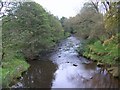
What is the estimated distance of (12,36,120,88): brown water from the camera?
18.0 m

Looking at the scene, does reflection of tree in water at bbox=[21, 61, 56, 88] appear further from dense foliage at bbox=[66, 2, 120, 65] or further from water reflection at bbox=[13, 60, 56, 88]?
dense foliage at bbox=[66, 2, 120, 65]

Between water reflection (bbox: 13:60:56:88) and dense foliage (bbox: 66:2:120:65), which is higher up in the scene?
dense foliage (bbox: 66:2:120:65)

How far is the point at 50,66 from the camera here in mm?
25656

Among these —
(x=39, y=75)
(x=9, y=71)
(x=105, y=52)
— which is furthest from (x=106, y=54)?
(x=9, y=71)

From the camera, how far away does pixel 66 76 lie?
20.9 m

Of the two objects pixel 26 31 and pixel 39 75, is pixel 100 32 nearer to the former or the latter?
pixel 26 31

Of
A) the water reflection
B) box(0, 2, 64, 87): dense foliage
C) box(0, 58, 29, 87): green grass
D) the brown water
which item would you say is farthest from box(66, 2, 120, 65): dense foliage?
box(0, 58, 29, 87): green grass

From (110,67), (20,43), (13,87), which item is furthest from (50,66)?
(13,87)

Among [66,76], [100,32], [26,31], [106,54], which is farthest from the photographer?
[100,32]

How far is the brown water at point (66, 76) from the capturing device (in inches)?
709

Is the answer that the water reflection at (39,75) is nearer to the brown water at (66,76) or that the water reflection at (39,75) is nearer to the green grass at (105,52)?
the brown water at (66,76)

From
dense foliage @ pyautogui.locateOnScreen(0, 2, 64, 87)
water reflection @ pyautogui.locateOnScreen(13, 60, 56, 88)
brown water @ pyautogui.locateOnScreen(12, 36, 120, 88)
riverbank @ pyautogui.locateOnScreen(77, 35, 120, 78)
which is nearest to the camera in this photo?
brown water @ pyautogui.locateOnScreen(12, 36, 120, 88)

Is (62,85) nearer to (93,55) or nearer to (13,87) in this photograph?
(13,87)

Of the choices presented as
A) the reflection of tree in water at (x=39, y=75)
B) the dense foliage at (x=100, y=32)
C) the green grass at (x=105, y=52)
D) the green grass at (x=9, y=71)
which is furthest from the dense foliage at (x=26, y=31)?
the green grass at (x=105, y=52)
